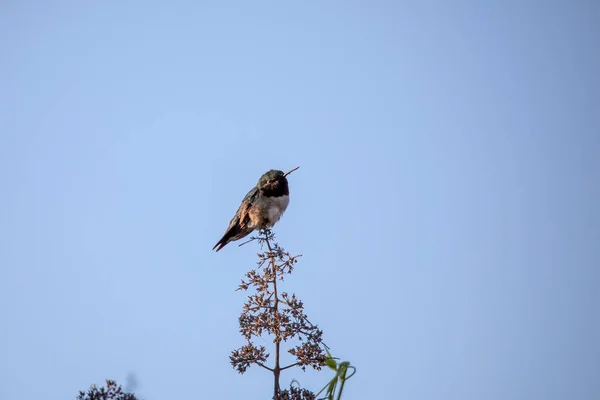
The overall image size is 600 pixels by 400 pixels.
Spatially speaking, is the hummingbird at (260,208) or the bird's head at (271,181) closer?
the hummingbird at (260,208)

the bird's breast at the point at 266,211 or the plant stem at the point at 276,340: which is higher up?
the bird's breast at the point at 266,211

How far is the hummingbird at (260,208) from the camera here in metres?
12.9

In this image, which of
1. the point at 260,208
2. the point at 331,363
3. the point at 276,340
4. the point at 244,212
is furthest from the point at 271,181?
the point at 331,363

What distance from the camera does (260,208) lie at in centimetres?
1287

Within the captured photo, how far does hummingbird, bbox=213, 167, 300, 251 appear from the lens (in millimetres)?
12883

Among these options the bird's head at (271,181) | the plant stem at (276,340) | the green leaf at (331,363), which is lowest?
the green leaf at (331,363)

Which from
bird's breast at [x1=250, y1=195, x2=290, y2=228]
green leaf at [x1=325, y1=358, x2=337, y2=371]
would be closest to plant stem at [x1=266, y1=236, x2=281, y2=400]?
green leaf at [x1=325, y1=358, x2=337, y2=371]

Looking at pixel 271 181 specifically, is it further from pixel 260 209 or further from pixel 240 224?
pixel 240 224

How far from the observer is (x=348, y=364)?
478 cm

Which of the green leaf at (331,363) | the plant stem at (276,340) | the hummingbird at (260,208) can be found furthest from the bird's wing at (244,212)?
the green leaf at (331,363)

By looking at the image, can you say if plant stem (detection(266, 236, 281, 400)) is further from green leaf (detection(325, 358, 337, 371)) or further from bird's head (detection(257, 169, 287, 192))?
bird's head (detection(257, 169, 287, 192))

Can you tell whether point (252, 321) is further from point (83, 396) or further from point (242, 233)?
point (242, 233)

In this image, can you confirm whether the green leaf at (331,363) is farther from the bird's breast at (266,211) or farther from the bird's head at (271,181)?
the bird's head at (271,181)

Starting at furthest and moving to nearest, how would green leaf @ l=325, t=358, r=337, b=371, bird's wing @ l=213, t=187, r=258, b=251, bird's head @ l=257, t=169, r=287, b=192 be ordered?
1. bird's head @ l=257, t=169, r=287, b=192
2. bird's wing @ l=213, t=187, r=258, b=251
3. green leaf @ l=325, t=358, r=337, b=371
